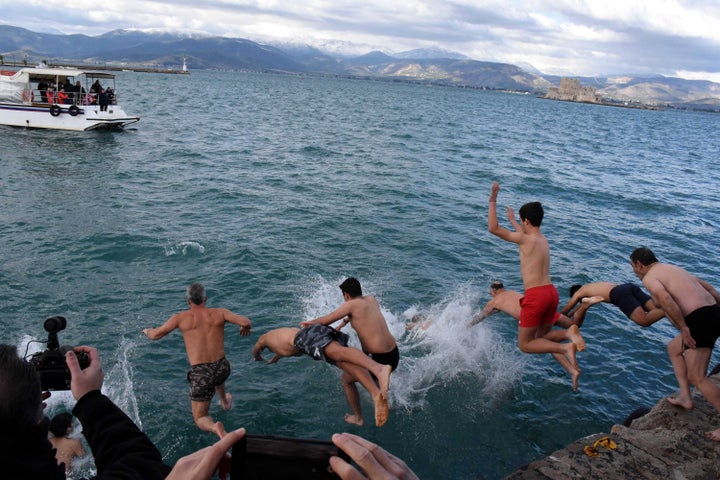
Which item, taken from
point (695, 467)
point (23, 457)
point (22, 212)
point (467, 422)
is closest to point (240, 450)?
point (23, 457)

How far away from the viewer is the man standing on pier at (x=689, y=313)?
736cm

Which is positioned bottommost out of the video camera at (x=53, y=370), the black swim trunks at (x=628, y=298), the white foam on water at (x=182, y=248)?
the white foam on water at (x=182, y=248)

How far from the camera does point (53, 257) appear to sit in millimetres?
14141

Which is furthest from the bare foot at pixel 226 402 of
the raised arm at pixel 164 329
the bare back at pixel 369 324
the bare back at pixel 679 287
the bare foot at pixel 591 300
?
the bare back at pixel 679 287

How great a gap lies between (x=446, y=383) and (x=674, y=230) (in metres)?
18.2

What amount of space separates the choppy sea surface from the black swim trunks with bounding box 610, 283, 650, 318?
7.10ft

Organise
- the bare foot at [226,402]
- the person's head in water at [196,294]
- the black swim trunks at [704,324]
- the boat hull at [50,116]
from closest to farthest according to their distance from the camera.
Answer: the black swim trunks at [704,324], the person's head in water at [196,294], the bare foot at [226,402], the boat hull at [50,116]

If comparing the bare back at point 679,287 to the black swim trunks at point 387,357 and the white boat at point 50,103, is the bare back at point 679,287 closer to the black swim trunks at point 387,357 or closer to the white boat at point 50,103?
the black swim trunks at point 387,357

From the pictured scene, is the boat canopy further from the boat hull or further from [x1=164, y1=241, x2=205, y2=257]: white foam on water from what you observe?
[x1=164, y1=241, x2=205, y2=257]: white foam on water

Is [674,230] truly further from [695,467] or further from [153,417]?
[153,417]

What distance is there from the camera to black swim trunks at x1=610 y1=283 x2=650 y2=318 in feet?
29.2

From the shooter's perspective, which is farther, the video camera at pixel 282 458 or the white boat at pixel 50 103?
the white boat at pixel 50 103

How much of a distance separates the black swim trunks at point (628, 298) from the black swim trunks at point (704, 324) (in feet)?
4.73

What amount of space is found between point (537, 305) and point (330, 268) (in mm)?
7810
